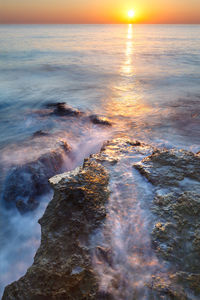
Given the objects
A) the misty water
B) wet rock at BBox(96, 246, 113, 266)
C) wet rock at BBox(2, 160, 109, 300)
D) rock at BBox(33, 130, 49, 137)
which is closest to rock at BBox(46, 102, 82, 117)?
the misty water

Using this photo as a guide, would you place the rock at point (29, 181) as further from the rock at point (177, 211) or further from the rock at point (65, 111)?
the rock at point (65, 111)

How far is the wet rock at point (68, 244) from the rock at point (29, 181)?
103 cm

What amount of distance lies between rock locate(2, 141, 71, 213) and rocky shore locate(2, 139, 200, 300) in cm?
104

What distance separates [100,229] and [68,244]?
417mm

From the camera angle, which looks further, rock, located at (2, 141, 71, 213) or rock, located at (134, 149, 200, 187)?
rock, located at (2, 141, 71, 213)

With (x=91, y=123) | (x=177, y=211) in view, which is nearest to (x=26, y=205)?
(x=177, y=211)

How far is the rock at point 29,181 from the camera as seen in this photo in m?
3.84

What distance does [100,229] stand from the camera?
246 centimetres

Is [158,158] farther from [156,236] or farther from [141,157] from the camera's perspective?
[156,236]

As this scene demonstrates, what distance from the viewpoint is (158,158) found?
3.68m

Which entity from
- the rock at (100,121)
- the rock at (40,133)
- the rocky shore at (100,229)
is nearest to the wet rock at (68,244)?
the rocky shore at (100,229)

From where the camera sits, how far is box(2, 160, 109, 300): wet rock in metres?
1.90

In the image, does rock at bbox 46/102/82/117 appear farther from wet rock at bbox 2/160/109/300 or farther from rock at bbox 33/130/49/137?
wet rock at bbox 2/160/109/300

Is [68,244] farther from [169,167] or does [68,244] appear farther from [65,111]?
[65,111]
